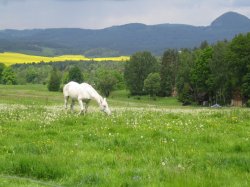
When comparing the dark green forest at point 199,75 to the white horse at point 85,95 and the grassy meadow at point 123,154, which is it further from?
the grassy meadow at point 123,154

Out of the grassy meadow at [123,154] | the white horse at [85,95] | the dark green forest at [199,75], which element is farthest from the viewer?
the dark green forest at [199,75]

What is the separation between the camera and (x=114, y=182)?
36.1 ft

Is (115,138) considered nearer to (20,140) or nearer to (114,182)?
(20,140)

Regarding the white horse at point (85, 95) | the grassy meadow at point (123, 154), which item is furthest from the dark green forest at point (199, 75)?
the grassy meadow at point (123, 154)

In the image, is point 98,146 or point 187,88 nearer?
point 98,146

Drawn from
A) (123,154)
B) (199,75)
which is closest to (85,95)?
(123,154)

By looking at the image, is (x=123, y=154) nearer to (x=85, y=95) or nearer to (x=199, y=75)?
(x=85, y=95)

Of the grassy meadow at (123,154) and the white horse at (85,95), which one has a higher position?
the white horse at (85,95)

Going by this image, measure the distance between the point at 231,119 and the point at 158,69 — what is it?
14943 centimetres

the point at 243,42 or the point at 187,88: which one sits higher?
the point at 243,42

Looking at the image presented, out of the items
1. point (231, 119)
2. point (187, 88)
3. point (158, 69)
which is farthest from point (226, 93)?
point (231, 119)

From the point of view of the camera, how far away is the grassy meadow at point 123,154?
445 inches

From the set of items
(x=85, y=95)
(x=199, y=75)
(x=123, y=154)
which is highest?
(x=199, y=75)

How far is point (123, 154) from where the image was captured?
47.4 feet
